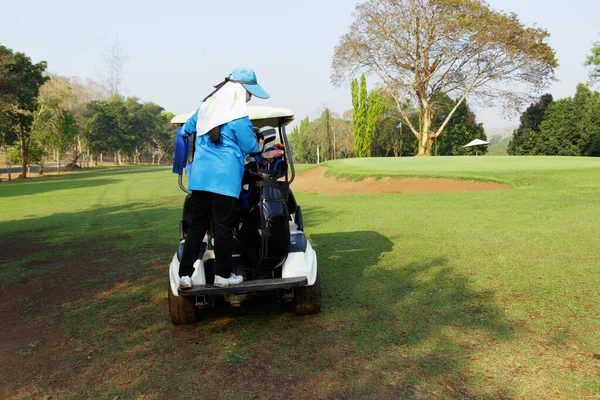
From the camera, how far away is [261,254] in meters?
4.01

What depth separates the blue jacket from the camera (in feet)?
12.6

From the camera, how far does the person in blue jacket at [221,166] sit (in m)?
3.88

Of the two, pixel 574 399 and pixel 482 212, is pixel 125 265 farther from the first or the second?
pixel 482 212

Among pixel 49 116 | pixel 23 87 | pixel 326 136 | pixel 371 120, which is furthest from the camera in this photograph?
pixel 326 136

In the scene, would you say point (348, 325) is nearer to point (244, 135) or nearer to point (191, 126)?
point (244, 135)

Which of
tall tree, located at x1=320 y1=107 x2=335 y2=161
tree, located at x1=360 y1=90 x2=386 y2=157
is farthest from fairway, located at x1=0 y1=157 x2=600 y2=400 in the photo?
tall tree, located at x1=320 y1=107 x2=335 y2=161

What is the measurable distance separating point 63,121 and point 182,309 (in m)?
47.4

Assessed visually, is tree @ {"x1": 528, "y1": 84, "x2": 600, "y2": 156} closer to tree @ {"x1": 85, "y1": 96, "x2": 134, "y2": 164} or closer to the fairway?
the fairway

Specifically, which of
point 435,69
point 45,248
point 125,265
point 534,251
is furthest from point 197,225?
point 435,69

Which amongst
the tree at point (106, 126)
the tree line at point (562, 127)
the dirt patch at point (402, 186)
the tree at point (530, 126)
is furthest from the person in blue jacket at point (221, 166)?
the tree at point (106, 126)

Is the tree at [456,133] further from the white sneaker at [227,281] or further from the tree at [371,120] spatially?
the white sneaker at [227,281]

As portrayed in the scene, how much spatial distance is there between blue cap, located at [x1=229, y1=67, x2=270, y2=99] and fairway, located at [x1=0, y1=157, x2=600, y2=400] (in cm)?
206

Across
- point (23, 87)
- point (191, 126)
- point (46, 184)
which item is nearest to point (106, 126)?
point (23, 87)

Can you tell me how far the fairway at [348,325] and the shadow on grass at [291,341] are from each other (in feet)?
0.05
